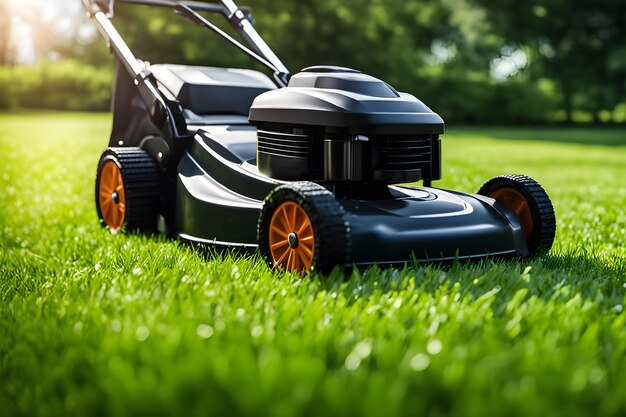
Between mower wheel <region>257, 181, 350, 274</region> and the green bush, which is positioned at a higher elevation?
the green bush

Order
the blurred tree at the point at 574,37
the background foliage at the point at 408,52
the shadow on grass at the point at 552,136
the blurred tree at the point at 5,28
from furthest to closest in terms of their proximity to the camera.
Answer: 1. the blurred tree at the point at 5,28
2. the blurred tree at the point at 574,37
3. the background foliage at the point at 408,52
4. the shadow on grass at the point at 552,136

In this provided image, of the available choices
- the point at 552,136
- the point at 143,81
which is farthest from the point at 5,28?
the point at 143,81

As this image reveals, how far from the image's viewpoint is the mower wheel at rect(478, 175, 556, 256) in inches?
136

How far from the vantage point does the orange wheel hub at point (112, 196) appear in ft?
13.9

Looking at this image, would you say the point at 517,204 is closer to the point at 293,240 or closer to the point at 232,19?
the point at 293,240

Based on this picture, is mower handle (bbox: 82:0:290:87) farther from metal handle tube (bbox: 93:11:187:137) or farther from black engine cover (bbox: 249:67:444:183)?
black engine cover (bbox: 249:67:444:183)

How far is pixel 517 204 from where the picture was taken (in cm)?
360

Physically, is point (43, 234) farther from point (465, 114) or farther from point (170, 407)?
point (465, 114)

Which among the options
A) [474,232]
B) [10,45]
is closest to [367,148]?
[474,232]

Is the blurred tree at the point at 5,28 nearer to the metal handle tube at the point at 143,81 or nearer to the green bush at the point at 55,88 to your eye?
the green bush at the point at 55,88

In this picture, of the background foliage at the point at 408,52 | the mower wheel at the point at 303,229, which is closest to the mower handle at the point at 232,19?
the mower wheel at the point at 303,229

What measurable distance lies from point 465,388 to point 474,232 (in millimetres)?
1447

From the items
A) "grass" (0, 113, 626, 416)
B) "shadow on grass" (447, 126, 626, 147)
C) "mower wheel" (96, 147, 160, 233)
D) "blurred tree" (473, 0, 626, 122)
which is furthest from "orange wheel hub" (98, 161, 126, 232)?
"blurred tree" (473, 0, 626, 122)

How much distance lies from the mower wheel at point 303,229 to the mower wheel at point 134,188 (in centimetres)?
118
